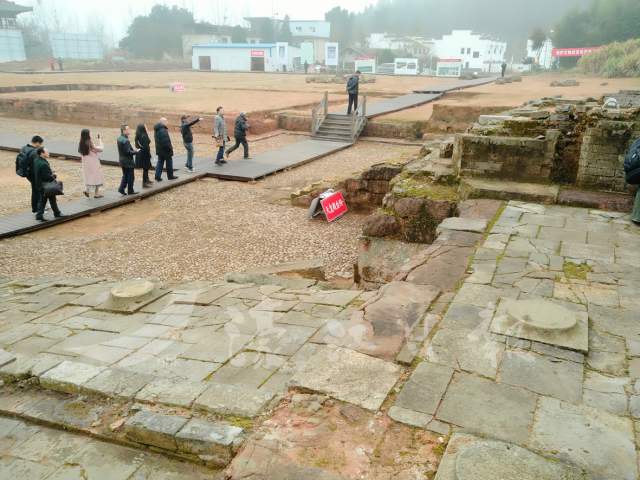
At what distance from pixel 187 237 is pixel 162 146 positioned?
136 inches

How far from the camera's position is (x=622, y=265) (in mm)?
4852

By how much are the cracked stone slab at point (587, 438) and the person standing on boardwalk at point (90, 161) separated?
9.21 m

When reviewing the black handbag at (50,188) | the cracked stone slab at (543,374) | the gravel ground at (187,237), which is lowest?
the gravel ground at (187,237)

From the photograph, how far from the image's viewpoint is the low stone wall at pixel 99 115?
18.8 meters

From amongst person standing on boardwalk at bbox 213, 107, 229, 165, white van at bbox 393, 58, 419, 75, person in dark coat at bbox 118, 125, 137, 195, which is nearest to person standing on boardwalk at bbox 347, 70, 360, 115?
person standing on boardwalk at bbox 213, 107, 229, 165

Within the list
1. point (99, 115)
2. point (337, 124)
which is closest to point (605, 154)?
point (337, 124)

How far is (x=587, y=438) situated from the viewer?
2.71m

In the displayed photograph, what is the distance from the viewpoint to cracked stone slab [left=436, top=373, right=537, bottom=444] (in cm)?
279

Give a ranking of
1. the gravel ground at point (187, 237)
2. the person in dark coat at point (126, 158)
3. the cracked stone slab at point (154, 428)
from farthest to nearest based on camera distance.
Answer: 1. the person in dark coat at point (126, 158)
2. the gravel ground at point (187, 237)
3. the cracked stone slab at point (154, 428)

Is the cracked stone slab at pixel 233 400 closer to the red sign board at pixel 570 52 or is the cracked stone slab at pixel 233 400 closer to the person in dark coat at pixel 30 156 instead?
the person in dark coat at pixel 30 156

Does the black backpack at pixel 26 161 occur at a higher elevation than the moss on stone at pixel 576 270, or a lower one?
higher

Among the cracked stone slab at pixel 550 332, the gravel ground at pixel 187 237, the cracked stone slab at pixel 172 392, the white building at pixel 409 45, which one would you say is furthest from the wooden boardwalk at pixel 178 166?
the white building at pixel 409 45

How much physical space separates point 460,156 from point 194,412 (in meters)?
5.66

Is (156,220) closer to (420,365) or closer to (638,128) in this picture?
(420,365)
